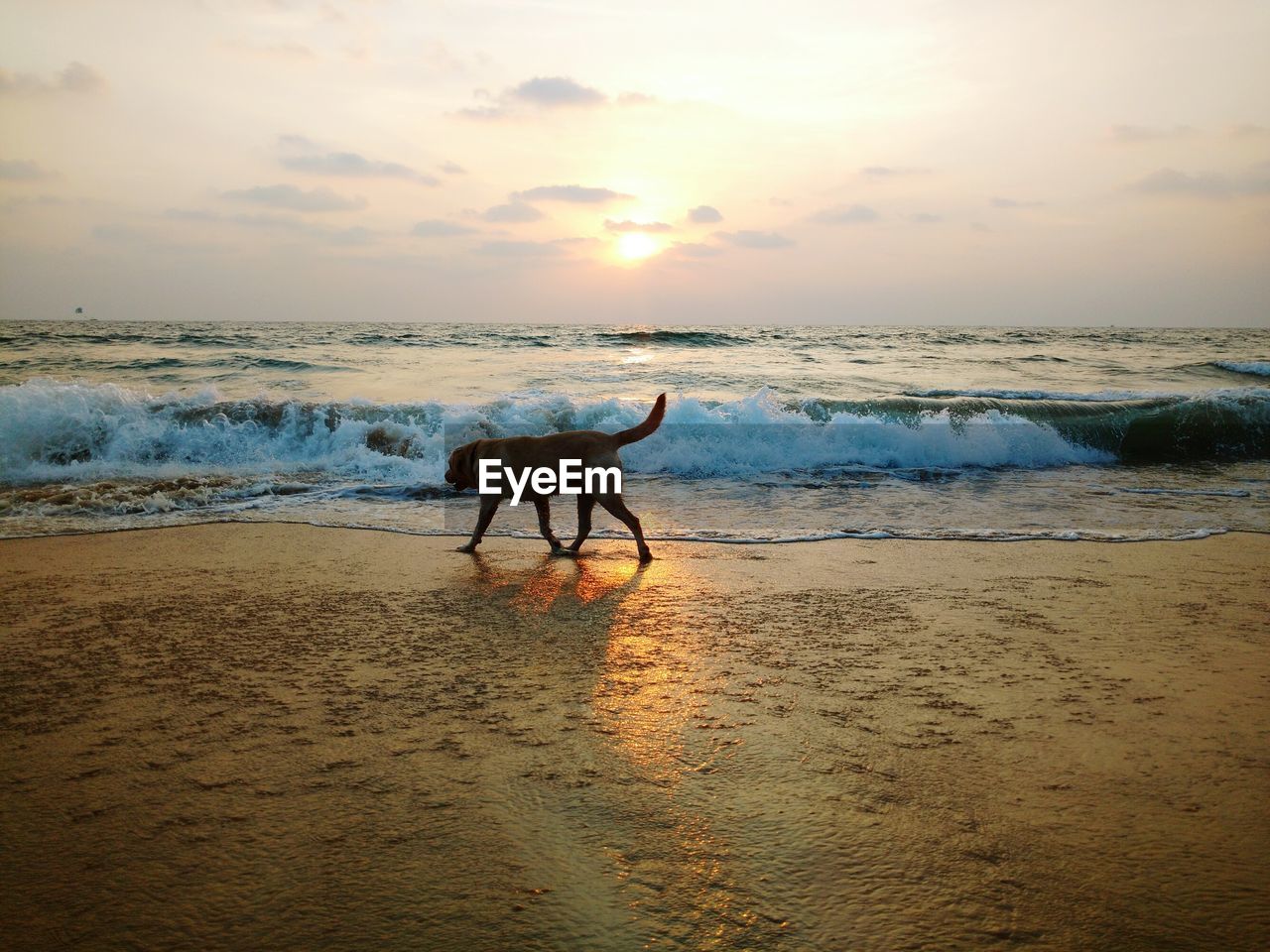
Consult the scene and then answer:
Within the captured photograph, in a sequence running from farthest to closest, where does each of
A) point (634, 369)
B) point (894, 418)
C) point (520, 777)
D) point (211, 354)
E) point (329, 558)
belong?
point (211, 354), point (634, 369), point (894, 418), point (329, 558), point (520, 777)

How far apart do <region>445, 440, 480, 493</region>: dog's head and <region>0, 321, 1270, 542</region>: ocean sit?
0.84 meters

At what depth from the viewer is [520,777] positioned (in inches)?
98.4

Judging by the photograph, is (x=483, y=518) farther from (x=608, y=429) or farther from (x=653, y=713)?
(x=608, y=429)

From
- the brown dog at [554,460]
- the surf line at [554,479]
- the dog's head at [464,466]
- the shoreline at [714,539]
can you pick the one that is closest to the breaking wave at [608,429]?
the shoreline at [714,539]

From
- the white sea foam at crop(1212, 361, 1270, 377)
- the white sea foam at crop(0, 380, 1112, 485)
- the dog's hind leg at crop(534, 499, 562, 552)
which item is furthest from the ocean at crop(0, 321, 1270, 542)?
the white sea foam at crop(1212, 361, 1270, 377)

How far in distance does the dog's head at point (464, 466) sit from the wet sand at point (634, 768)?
149 cm

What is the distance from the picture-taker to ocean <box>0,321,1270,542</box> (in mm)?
7535

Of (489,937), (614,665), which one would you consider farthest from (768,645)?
(489,937)

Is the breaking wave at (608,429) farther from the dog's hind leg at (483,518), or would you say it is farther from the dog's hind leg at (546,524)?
the dog's hind leg at (546,524)

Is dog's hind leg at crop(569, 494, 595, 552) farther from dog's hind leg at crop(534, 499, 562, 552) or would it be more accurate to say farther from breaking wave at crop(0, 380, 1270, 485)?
breaking wave at crop(0, 380, 1270, 485)

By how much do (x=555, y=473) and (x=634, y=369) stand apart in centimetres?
1757

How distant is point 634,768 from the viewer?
2566 mm

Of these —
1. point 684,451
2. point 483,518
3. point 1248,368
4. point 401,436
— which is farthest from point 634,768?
point 1248,368

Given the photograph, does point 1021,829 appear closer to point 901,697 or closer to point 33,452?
point 901,697
